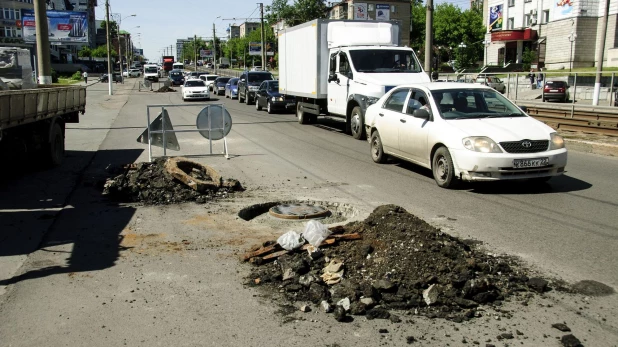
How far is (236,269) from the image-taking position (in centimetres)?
546

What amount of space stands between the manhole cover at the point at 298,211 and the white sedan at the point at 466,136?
2365 mm

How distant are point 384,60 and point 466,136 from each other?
856 cm

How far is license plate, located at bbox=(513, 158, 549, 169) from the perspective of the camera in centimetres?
826

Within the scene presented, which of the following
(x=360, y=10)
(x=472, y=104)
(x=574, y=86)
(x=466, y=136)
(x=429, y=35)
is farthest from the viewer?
(x=360, y=10)

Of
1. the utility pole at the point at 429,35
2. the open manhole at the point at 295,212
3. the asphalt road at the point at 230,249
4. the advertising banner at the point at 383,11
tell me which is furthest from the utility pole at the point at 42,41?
the advertising banner at the point at 383,11

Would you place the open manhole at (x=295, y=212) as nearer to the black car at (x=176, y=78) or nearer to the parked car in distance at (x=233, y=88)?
the parked car in distance at (x=233, y=88)

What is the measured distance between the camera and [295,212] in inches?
305

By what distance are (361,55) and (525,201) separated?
31.5 feet

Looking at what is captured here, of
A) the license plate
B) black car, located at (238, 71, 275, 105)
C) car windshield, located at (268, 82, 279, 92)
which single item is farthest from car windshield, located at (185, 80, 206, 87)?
the license plate

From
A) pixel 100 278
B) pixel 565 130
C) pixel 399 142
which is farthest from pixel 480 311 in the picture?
pixel 565 130

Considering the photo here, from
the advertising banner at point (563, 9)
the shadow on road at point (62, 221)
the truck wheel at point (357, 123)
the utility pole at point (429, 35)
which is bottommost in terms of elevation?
the shadow on road at point (62, 221)

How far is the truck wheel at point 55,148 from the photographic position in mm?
11664

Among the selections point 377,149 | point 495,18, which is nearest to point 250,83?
point 377,149

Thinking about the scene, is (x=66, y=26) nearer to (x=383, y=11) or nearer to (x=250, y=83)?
(x=250, y=83)
